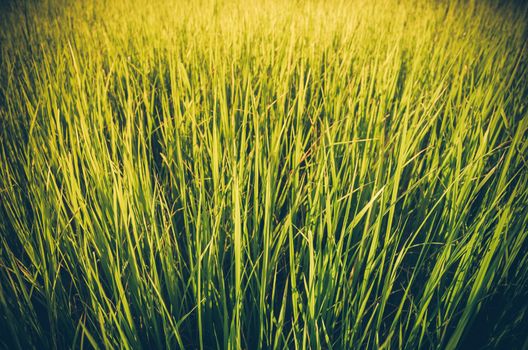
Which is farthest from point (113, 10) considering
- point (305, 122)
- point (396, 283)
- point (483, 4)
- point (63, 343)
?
point (483, 4)

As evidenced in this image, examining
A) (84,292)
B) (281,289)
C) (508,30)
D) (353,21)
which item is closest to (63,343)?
(84,292)

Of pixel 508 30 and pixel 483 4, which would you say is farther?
pixel 483 4

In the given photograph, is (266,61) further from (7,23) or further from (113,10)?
(7,23)

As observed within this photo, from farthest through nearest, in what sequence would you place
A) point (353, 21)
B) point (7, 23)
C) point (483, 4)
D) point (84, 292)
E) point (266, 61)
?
point (483, 4)
point (7, 23)
point (353, 21)
point (266, 61)
point (84, 292)

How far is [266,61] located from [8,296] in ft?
2.66

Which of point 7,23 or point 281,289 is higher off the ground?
point 7,23

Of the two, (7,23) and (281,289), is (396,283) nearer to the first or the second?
(281,289)

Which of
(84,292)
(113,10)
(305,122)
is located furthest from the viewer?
(113,10)

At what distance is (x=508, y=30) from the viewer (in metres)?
1.42

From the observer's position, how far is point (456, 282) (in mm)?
343

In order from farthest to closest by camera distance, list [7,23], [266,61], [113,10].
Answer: [113,10] < [7,23] < [266,61]

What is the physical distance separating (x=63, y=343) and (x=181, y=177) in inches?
10.8

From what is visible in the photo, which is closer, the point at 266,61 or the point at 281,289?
the point at 281,289

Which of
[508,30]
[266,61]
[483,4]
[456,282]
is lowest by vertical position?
[456,282]
